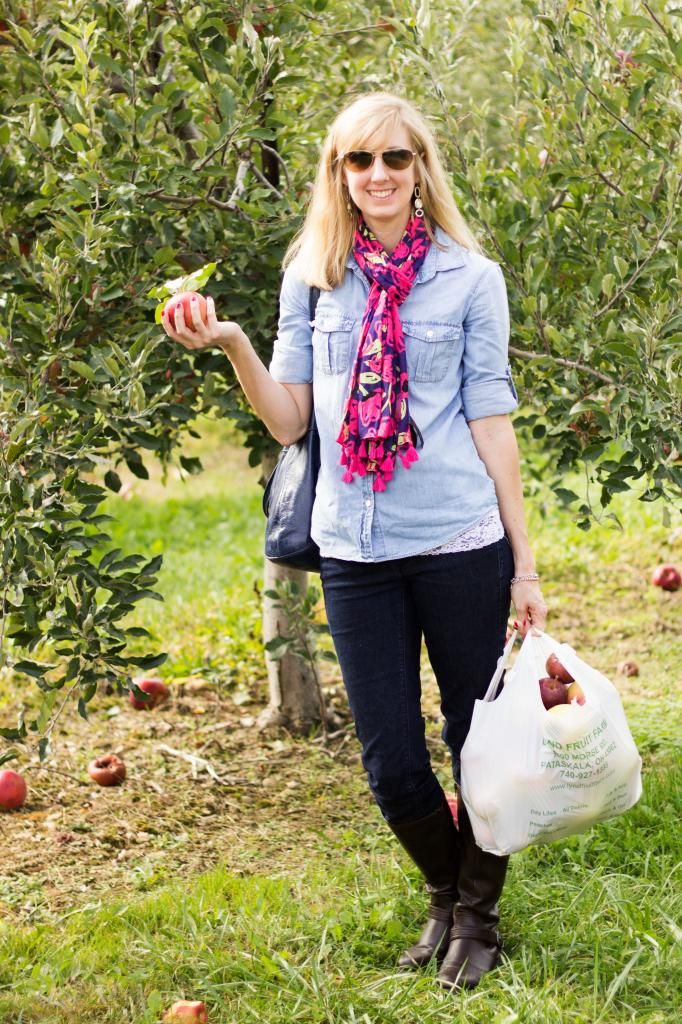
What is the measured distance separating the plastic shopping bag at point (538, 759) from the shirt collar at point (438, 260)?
31.0 inches

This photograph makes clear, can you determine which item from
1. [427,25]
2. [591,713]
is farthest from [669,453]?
[427,25]

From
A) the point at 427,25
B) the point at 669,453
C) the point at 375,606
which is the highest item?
the point at 427,25

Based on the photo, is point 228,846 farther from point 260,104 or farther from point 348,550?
point 260,104

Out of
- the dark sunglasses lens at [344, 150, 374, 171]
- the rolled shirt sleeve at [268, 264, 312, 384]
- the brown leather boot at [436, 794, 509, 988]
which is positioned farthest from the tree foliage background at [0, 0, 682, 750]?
the brown leather boot at [436, 794, 509, 988]

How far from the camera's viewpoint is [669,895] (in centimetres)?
285

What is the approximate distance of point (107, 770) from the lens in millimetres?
3682

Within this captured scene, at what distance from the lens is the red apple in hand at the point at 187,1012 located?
236cm

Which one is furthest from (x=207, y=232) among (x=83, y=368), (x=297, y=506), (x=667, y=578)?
(x=667, y=578)

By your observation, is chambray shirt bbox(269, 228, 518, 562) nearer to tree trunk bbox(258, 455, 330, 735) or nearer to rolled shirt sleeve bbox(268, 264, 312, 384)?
rolled shirt sleeve bbox(268, 264, 312, 384)

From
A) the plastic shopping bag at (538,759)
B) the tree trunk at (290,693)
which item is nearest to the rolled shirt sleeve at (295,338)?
the plastic shopping bag at (538,759)

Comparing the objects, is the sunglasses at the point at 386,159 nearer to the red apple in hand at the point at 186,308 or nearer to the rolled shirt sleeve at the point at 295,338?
the rolled shirt sleeve at the point at 295,338

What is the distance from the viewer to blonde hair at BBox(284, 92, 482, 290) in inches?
95.0

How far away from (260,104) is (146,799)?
2.04 meters

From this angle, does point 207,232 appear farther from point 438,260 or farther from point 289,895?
point 289,895
